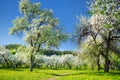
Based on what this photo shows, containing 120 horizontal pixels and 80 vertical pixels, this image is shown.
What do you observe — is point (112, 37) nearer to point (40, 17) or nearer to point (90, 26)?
point (90, 26)

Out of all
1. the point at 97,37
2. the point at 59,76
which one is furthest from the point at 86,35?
the point at 59,76

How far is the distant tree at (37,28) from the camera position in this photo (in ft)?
201

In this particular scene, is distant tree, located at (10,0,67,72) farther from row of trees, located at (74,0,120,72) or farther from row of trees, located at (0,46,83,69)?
row of trees, located at (0,46,83,69)

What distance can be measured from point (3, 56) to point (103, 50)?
90.2m

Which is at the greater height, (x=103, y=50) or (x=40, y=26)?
(x=40, y=26)

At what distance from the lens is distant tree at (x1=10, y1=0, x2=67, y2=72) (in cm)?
6125

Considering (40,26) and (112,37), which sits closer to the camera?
(112,37)

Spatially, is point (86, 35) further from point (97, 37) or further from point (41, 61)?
point (41, 61)

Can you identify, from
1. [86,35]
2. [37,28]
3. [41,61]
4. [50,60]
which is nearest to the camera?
[86,35]

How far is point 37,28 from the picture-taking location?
62.8 m

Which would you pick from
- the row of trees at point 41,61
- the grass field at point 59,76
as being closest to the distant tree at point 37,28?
the grass field at point 59,76

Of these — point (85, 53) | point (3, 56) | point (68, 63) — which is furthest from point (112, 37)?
point (68, 63)

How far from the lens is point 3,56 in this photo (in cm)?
13762

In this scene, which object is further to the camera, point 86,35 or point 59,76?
point 86,35
